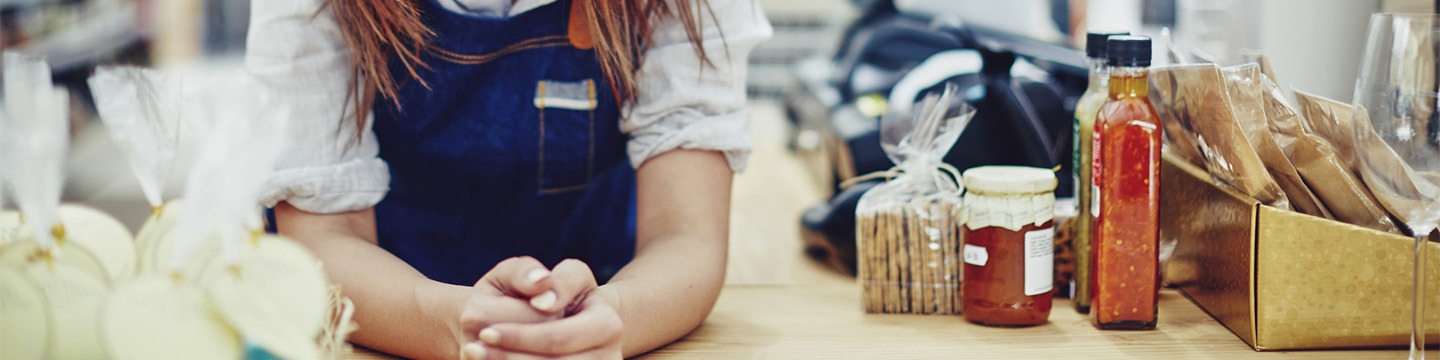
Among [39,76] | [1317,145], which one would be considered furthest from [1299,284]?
[39,76]

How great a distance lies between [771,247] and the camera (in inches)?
55.9

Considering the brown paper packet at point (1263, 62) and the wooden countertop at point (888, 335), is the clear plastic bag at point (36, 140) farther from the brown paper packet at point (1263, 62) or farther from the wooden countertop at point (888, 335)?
the brown paper packet at point (1263, 62)

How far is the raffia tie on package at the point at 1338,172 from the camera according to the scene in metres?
0.90

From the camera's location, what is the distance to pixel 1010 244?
0.96 m

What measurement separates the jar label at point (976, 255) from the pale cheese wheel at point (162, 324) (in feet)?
1.91

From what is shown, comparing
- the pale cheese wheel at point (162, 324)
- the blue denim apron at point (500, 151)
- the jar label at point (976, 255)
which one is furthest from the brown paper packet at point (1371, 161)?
the pale cheese wheel at point (162, 324)

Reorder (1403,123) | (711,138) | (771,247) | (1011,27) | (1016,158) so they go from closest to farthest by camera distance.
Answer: (1403,123)
(711,138)
(1016,158)
(771,247)
(1011,27)

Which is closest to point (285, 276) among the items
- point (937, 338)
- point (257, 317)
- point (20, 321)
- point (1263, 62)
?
point (257, 317)

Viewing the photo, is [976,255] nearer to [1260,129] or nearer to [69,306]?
[1260,129]

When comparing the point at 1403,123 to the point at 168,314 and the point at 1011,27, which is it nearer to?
the point at 168,314

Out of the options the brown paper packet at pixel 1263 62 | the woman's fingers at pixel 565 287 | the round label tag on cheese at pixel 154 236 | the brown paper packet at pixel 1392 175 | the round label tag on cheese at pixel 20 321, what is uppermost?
the brown paper packet at pixel 1263 62

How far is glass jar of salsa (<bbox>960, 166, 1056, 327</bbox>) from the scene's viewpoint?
3.14 feet

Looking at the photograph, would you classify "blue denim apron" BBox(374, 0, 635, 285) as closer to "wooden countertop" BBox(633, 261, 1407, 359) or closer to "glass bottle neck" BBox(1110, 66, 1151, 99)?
"wooden countertop" BBox(633, 261, 1407, 359)

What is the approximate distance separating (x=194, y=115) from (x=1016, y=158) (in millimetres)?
878
